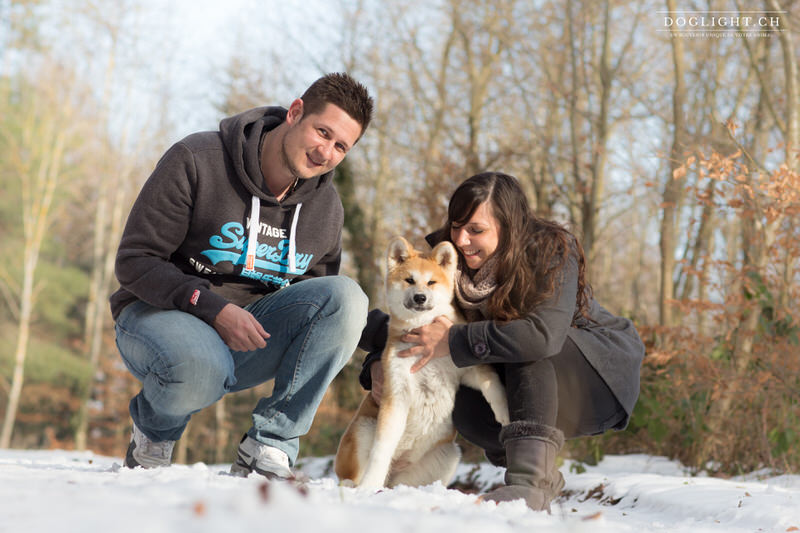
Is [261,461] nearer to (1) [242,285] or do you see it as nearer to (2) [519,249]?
(1) [242,285]

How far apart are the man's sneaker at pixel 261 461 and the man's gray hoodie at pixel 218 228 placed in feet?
1.79

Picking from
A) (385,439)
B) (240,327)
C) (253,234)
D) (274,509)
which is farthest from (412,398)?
(274,509)

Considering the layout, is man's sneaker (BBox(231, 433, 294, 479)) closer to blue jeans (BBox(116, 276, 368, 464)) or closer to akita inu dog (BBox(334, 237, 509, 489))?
blue jeans (BBox(116, 276, 368, 464))

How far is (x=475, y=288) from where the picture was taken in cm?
296

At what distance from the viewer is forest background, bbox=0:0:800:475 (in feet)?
14.3

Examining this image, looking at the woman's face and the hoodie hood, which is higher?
the hoodie hood

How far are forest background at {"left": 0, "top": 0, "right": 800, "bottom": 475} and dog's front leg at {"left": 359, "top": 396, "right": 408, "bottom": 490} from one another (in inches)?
80.1

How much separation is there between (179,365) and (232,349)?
0.98ft

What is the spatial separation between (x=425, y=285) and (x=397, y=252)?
303mm

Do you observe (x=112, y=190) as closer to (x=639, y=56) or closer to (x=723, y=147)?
(x=639, y=56)

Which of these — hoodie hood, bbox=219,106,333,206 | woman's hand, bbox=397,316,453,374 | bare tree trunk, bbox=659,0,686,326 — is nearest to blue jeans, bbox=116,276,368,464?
woman's hand, bbox=397,316,453,374

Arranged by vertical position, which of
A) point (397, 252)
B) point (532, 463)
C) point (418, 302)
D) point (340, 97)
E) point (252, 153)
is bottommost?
point (532, 463)

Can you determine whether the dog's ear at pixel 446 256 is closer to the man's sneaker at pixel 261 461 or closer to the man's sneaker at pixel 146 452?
the man's sneaker at pixel 261 461

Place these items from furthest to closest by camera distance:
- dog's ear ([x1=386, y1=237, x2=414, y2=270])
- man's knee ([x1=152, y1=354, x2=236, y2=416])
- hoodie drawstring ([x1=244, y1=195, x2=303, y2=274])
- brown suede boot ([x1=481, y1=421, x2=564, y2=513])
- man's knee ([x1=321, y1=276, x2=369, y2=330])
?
1. dog's ear ([x1=386, y1=237, x2=414, y2=270])
2. hoodie drawstring ([x1=244, y1=195, x2=303, y2=274])
3. man's knee ([x1=321, y1=276, x2=369, y2=330])
4. man's knee ([x1=152, y1=354, x2=236, y2=416])
5. brown suede boot ([x1=481, y1=421, x2=564, y2=513])
